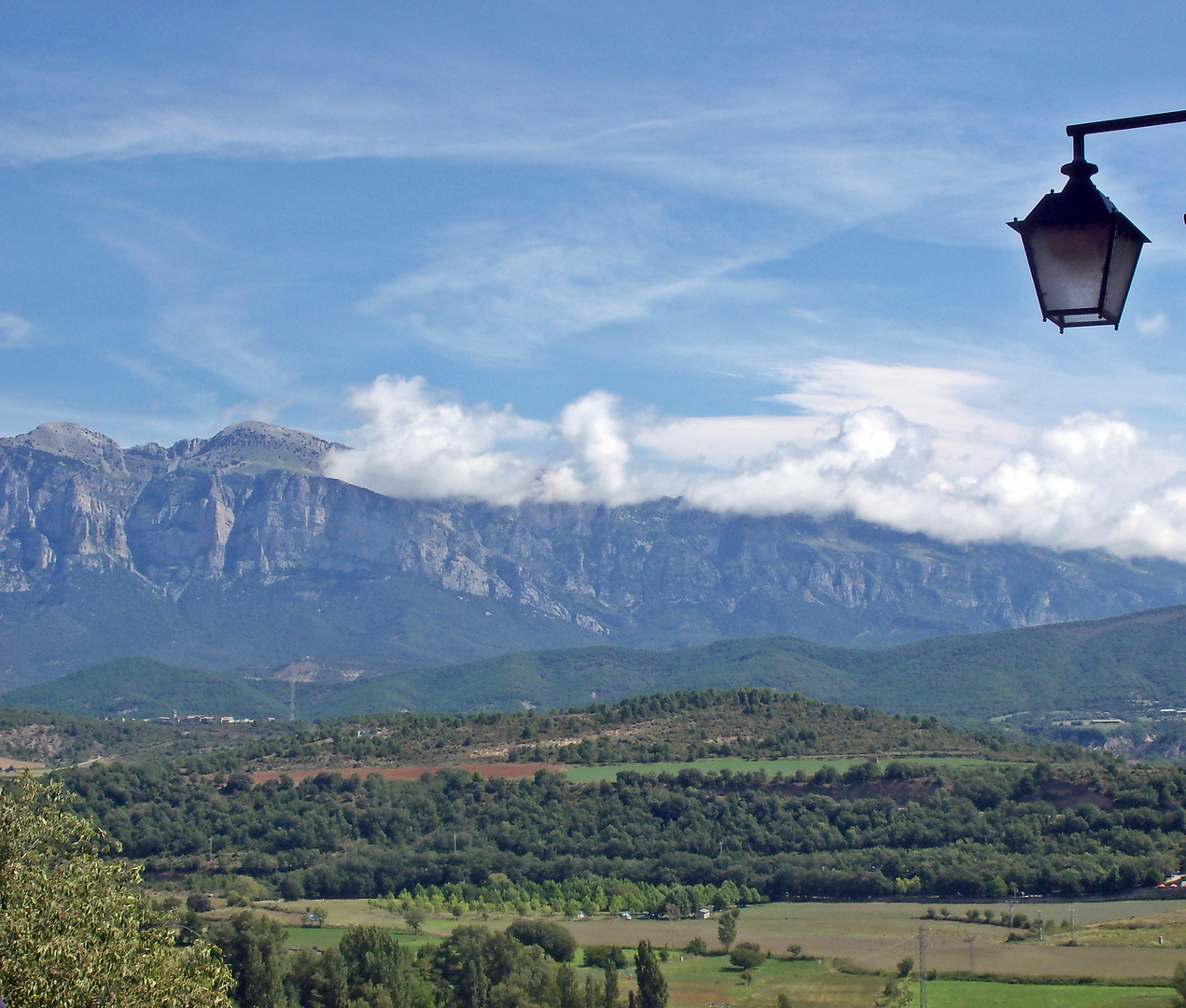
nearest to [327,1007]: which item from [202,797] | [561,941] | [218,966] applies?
[561,941]

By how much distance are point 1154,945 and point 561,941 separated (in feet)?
119

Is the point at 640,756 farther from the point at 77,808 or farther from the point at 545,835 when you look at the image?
the point at 77,808

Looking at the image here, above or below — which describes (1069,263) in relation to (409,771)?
above

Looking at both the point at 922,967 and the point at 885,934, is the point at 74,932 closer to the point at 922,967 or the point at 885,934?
the point at 922,967

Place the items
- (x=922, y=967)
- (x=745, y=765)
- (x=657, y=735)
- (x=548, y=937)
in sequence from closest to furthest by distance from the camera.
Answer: (x=922, y=967)
(x=548, y=937)
(x=745, y=765)
(x=657, y=735)

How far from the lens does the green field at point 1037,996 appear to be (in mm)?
66062

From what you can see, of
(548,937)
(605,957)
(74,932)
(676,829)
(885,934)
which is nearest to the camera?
(74,932)

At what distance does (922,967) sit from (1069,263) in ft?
228

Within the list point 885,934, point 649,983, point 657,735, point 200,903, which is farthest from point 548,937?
point 657,735

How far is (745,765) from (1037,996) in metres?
81.6

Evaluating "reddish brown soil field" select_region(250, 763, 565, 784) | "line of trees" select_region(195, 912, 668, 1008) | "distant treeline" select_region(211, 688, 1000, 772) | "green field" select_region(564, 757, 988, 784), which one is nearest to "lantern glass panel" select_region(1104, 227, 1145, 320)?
"line of trees" select_region(195, 912, 668, 1008)

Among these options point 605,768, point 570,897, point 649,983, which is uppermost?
point 605,768

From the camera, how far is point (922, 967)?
73250 millimetres

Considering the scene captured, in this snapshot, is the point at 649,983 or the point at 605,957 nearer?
the point at 649,983
